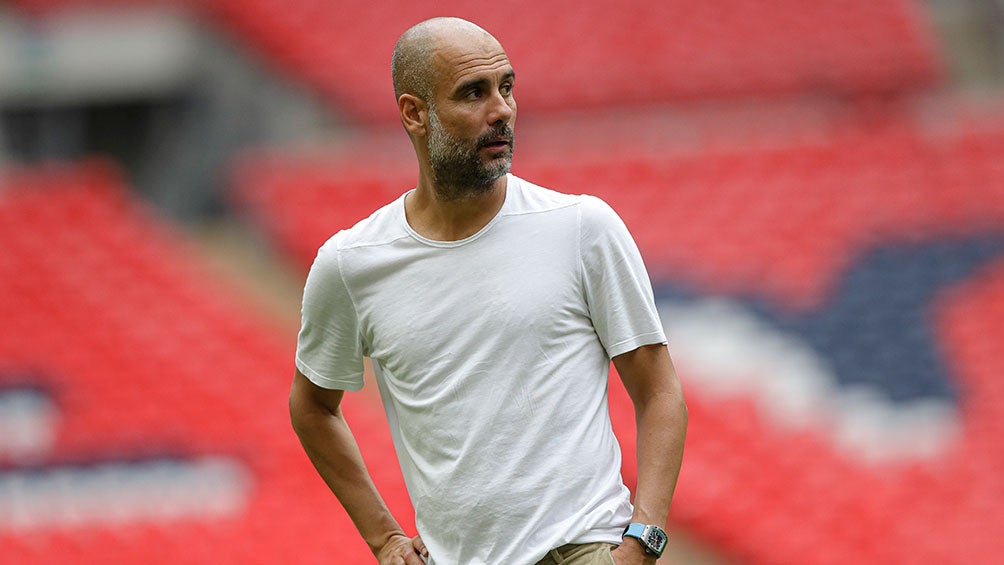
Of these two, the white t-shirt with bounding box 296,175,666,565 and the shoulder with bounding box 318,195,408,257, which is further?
the shoulder with bounding box 318,195,408,257

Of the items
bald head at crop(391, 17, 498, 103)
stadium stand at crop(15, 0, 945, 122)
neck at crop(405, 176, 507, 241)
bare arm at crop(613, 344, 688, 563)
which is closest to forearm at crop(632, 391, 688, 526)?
bare arm at crop(613, 344, 688, 563)

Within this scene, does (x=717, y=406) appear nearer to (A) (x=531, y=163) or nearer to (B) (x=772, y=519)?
(B) (x=772, y=519)

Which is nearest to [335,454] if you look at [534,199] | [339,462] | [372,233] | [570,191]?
[339,462]

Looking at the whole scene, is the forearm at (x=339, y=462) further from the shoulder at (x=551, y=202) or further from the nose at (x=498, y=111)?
the nose at (x=498, y=111)

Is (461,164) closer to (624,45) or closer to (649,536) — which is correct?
(649,536)

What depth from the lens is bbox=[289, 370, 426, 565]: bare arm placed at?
2.68 metres

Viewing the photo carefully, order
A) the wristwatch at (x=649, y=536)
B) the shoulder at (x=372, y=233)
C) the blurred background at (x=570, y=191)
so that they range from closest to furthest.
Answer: the wristwatch at (x=649, y=536) → the shoulder at (x=372, y=233) → the blurred background at (x=570, y=191)

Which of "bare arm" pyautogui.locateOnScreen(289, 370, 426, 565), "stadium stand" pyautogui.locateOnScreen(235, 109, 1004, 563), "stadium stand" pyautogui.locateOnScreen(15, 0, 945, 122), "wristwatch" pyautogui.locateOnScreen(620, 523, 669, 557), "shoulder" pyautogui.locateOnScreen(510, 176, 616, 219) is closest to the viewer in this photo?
"wristwatch" pyautogui.locateOnScreen(620, 523, 669, 557)

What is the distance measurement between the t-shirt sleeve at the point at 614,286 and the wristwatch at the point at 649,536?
1.03 feet

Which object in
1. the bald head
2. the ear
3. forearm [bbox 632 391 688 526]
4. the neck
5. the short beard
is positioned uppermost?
the bald head

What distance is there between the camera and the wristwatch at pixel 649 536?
231cm

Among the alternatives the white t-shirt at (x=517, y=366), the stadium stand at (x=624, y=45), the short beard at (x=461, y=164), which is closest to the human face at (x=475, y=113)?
the short beard at (x=461, y=164)

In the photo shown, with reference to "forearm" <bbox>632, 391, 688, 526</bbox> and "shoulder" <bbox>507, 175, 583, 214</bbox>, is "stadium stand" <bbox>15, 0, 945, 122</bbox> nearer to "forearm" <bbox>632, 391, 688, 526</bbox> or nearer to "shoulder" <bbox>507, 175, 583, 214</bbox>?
"shoulder" <bbox>507, 175, 583, 214</bbox>

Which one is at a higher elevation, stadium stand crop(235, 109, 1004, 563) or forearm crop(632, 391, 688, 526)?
stadium stand crop(235, 109, 1004, 563)
